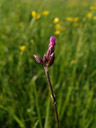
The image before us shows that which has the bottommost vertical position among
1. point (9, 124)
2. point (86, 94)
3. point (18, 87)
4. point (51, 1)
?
point (86, 94)

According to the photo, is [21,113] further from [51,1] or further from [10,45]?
[51,1]

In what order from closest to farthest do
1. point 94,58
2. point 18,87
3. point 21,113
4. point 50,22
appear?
point 21,113 < point 18,87 < point 94,58 < point 50,22

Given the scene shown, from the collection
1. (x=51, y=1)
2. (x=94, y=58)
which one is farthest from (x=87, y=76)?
(x=51, y=1)

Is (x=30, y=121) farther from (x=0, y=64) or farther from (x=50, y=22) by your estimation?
(x=50, y=22)

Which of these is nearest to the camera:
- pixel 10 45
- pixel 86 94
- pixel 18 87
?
pixel 86 94

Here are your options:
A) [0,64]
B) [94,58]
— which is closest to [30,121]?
[0,64]

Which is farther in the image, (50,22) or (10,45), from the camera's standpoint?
(50,22)

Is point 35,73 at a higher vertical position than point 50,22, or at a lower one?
lower

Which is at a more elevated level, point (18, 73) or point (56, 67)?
point (18, 73)

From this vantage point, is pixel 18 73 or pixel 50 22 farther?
pixel 50 22
